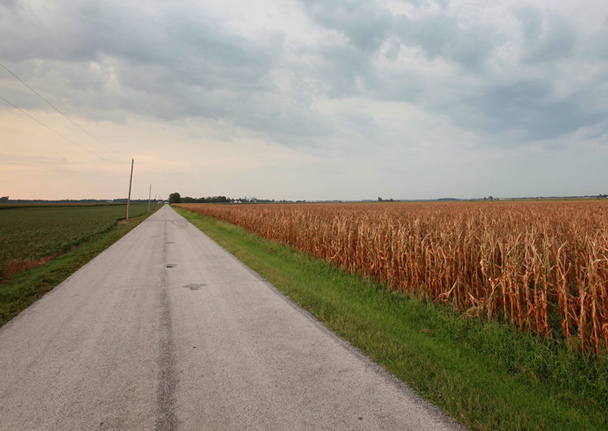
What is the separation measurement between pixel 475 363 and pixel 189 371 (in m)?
3.58

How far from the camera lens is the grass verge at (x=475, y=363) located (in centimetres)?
297

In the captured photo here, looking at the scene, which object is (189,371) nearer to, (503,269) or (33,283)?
(503,269)

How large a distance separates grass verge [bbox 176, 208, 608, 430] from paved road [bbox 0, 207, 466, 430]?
1.07 ft

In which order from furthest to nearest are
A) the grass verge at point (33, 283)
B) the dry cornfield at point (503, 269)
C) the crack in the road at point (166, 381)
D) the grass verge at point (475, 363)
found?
1. the grass verge at point (33, 283)
2. the dry cornfield at point (503, 269)
3. the grass verge at point (475, 363)
4. the crack in the road at point (166, 381)

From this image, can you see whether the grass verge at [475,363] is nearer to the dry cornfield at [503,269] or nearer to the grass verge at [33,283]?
the dry cornfield at [503,269]

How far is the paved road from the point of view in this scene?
2840mm

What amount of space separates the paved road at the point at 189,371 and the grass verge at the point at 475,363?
1.07ft

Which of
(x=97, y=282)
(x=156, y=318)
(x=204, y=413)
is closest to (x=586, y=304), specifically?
(x=204, y=413)

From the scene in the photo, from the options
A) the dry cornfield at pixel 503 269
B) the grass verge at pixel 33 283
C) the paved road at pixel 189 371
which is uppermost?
the dry cornfield at pixel 503 269

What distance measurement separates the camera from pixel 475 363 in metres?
3.97

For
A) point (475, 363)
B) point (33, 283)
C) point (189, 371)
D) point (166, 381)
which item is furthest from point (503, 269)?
point (33, 283)

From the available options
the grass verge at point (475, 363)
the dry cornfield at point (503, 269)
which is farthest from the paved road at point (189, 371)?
the dry cornfield at point (503, 269)

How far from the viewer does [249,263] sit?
421 inches

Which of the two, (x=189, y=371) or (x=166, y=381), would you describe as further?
(x=189, y=371)
